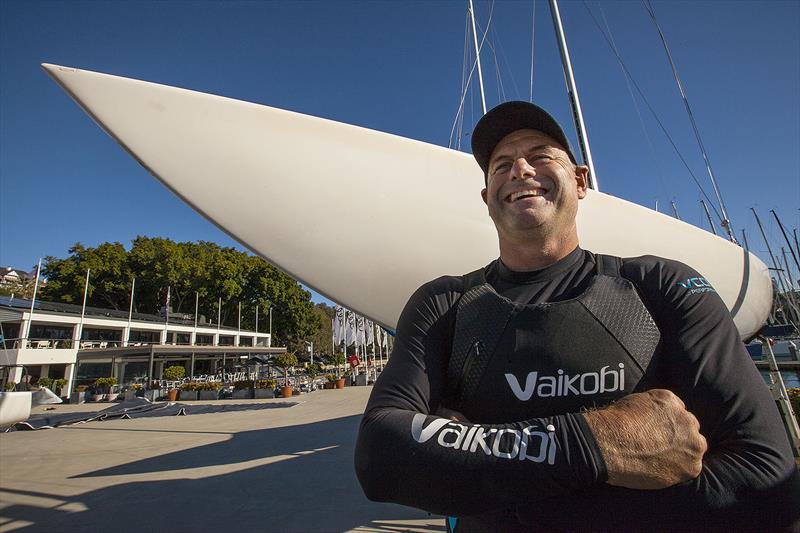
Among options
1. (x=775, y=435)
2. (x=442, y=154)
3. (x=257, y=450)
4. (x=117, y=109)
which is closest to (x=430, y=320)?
(x=775, y=435)

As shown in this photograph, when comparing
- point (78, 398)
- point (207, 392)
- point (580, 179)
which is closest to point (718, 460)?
point (580, 179)

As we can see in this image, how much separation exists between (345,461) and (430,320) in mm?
4688

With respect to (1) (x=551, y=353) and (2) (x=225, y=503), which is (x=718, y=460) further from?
(2) (x=225, y=503)

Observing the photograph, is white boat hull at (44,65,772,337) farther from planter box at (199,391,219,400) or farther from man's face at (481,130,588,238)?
planter box at (199,391,219,400)

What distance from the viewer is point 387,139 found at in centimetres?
244

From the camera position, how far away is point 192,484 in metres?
4.12

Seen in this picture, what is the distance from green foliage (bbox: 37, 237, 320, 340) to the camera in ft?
101

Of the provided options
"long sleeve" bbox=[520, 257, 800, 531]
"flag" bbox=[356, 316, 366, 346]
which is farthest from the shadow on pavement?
"flag" bbox=[356, 316, 366, 346]

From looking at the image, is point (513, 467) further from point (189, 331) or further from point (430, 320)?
point (189, 331)

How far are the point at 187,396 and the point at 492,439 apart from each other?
1861cm

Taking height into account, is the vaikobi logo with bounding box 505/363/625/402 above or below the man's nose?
below

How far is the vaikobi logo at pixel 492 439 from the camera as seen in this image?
0.76m

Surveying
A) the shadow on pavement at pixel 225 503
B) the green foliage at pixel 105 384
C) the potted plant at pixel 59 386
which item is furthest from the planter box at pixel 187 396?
the shadow on pavement at pixel 225 503

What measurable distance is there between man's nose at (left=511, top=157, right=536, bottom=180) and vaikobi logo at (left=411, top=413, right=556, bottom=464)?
2.47 ft
